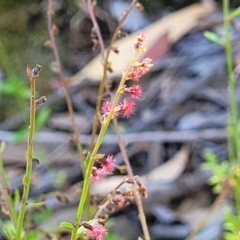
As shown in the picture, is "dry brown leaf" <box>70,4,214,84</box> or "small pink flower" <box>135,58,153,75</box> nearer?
"small pink flower" <box>135,58,153,75</box>

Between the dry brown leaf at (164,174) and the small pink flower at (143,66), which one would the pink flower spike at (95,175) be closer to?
the small pink flower at (143,66)

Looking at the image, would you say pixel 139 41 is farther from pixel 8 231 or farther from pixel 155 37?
pixel 155 37

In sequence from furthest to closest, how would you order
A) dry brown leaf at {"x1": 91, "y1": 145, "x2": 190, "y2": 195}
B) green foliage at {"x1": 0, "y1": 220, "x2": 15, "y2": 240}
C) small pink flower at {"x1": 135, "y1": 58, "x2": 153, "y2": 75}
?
dry brown leaf at {"x1": 91, "y1": 145, "x2": 190, "y2": 195} → green foliage at {"x1": 0, "y1": 220, "x2": 15, "y2": 240} → small pink flower at {"x1": 135, "y1": 58, "x2": 153, "y2": 75}

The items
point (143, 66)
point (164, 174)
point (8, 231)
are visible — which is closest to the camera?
point (143, 66)

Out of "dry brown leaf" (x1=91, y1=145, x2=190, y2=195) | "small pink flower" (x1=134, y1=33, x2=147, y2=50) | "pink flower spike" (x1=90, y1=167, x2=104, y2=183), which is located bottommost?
"pink flower spike" (x1=90, y1=167, x2=104, y2=183)

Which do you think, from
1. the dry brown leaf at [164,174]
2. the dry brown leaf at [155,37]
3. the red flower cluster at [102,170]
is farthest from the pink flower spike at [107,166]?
the dry brown leaf at [155,37]

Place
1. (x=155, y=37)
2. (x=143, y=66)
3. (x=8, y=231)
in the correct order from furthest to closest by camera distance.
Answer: (x=155, y=37), (x=8, y=231), (x=143, y=66)

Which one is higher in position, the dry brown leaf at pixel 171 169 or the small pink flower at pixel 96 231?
the dry brown leaf at pixel 171 169

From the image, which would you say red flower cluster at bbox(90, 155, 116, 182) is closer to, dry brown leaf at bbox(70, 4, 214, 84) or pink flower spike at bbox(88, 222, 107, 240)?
pink flower spike at bbox(88, 222, 107, 240)

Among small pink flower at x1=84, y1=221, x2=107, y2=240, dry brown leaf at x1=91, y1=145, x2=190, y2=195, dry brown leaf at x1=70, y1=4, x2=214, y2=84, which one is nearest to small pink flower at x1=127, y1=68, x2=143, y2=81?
small pink flower at x1=84, y1=221, x2=107, y2=240

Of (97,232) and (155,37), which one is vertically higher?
(155,37)

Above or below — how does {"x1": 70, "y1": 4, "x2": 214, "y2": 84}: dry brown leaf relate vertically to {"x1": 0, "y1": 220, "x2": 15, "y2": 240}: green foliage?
above

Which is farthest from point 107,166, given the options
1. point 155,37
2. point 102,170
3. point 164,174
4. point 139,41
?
point 155,37

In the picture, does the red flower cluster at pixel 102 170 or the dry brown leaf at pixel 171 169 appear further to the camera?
the dry brown leaf at pixel 171 169
